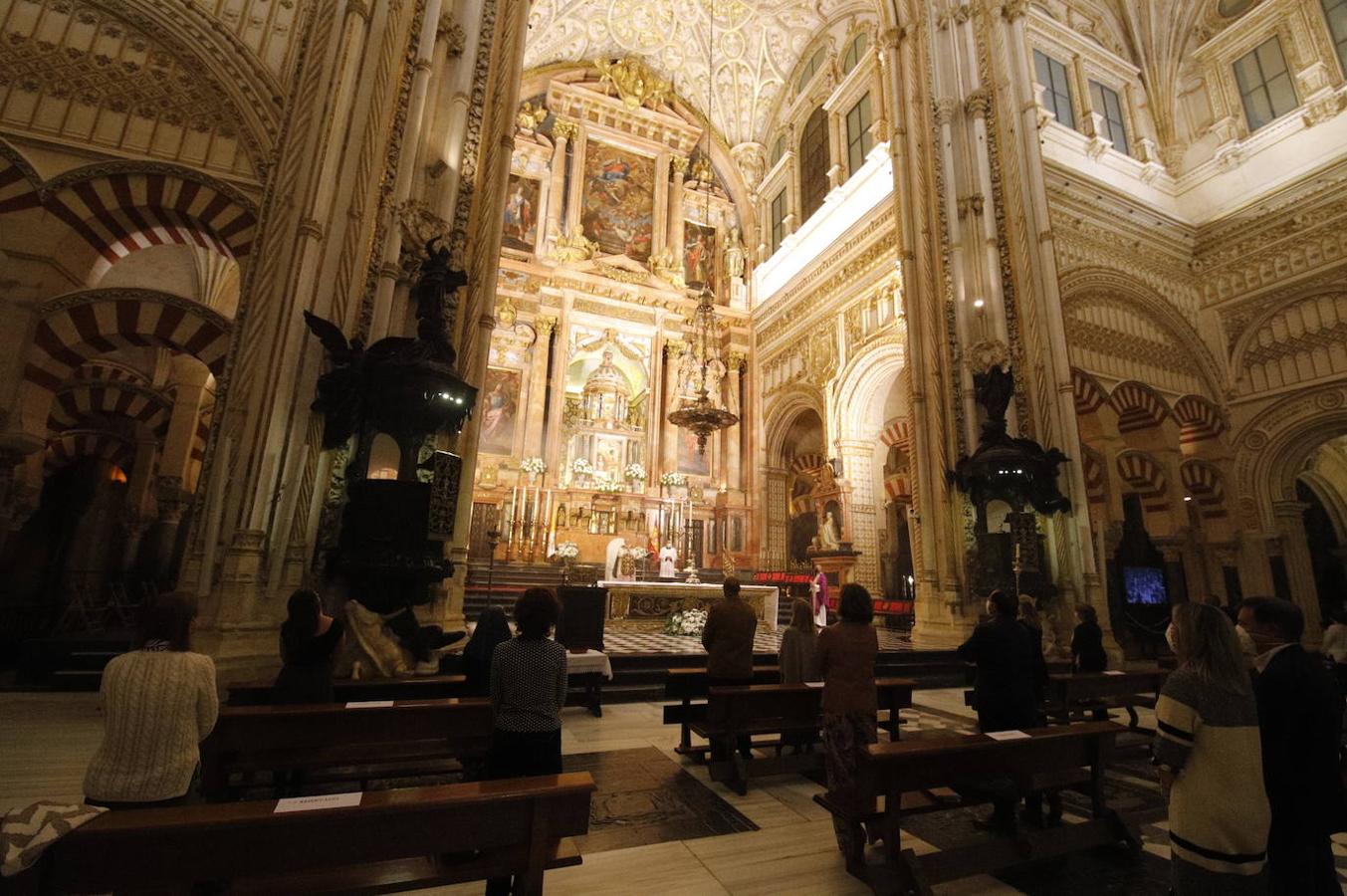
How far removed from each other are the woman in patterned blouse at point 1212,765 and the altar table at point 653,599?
848 centimetres

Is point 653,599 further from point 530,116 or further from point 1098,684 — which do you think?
point 530,116

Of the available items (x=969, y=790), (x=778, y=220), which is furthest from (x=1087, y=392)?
(x=969, y=790)

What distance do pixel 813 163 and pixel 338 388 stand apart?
1555 centimetres

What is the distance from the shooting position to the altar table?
1026 cm

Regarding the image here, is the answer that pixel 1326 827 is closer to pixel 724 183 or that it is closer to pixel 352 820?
pixel 352 820

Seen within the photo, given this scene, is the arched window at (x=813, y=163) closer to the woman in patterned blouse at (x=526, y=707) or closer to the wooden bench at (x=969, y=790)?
the wooden bench at (x=969, y=790)

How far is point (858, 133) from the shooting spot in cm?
1530

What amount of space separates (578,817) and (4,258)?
372 inches

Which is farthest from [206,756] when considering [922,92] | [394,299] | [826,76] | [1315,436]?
[826,76]

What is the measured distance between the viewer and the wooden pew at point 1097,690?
4.73m

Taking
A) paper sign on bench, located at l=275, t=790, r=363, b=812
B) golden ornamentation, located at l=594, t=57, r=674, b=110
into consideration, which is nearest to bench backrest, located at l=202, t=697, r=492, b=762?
paper sign on bench, located at l=275, t=790, r=363, b=812

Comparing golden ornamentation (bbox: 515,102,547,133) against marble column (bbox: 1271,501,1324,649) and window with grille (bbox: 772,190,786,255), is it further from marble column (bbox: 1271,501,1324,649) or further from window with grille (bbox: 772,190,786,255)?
marble column (bbox: 1271,501,1324,649)

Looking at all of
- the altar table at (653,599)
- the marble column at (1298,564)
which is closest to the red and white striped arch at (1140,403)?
the marble column at (1298,564)

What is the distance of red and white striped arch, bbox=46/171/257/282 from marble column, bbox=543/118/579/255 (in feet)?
34.9
